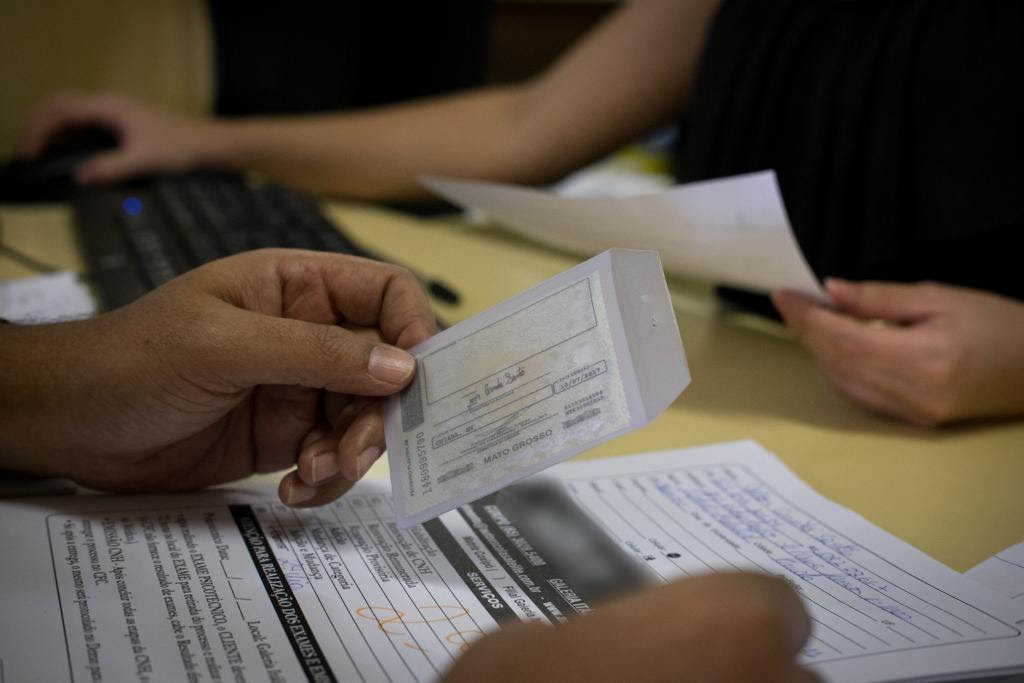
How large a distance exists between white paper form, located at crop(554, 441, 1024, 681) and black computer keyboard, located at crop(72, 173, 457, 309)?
0.31 metres

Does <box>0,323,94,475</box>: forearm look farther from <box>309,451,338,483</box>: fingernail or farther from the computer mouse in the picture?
the computer mouse

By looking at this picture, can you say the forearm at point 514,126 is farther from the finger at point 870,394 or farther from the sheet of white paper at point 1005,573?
the sheet of white paper at point 1005,573

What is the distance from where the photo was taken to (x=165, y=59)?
1.62m

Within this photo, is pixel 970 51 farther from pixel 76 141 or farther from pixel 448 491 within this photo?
pixel 76 141

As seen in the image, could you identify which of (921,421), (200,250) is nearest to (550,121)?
(200,250)

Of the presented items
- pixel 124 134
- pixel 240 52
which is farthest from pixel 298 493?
pixel 240 52

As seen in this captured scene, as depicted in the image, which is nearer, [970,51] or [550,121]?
[970,51]

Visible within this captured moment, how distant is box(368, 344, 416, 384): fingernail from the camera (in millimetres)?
492

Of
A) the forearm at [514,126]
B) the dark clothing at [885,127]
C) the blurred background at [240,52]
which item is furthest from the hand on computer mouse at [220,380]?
the blurred background at [240,52]

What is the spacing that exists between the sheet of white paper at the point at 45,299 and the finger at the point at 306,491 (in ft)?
1.04

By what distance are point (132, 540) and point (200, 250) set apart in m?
0.42

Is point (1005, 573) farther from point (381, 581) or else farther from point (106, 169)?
point (106, 169)

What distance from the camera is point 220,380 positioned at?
49cm

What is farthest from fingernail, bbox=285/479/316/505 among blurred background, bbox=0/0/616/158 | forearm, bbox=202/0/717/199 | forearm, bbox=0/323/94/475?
blurred background, bbox=0/0/616/158
